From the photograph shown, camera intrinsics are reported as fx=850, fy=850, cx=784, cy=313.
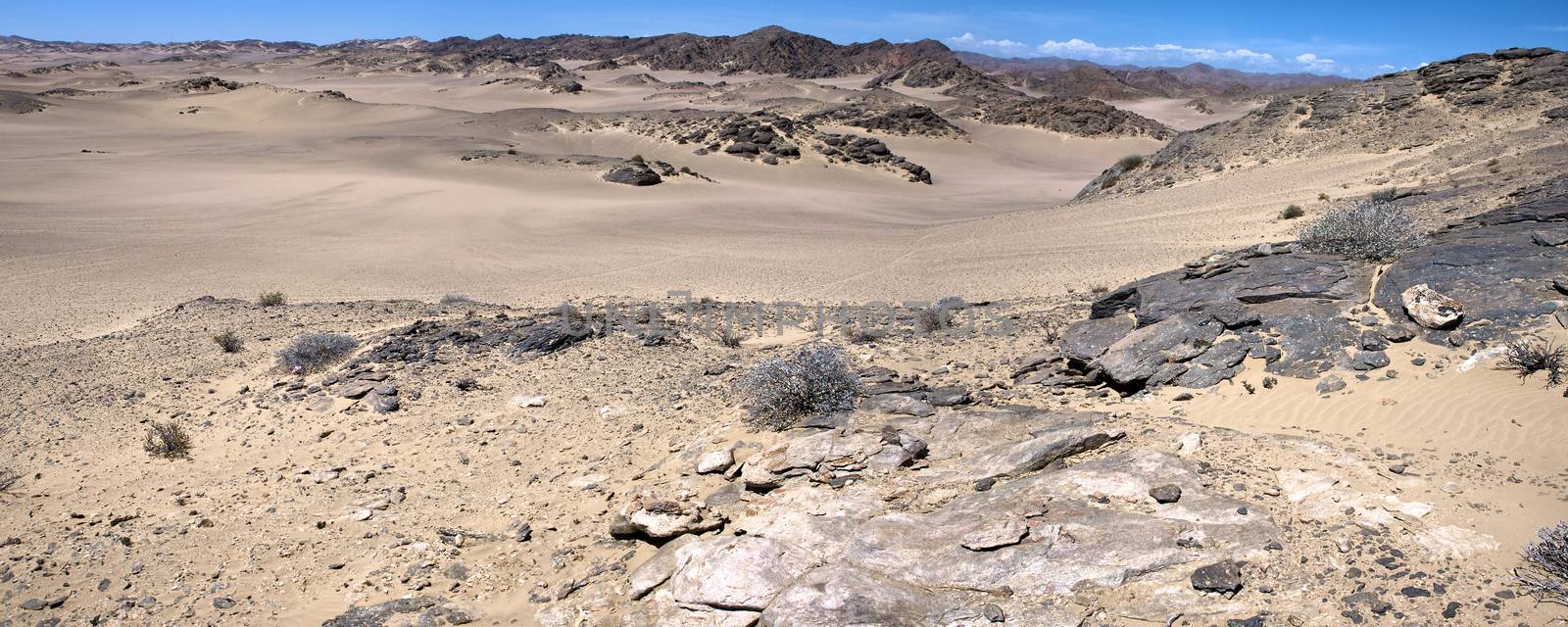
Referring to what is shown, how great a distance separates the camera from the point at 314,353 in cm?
960

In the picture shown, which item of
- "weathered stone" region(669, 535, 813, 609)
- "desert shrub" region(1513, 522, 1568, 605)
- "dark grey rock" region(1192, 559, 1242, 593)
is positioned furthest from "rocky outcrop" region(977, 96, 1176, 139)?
"weathered stone" region(669, 535, 813, 609)

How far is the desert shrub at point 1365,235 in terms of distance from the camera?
9055mm

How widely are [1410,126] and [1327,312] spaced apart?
19284 millimetres

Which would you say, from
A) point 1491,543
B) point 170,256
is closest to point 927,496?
point 1491,543

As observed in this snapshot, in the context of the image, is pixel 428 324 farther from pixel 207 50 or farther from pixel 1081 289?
pixel 207 50

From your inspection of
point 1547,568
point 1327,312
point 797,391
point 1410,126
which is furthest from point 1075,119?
point 1547,568

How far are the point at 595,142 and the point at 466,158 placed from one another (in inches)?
395

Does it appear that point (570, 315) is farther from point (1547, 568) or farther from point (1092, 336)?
point (1547, 568)

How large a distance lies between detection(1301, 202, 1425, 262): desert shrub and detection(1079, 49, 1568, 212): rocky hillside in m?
9.07

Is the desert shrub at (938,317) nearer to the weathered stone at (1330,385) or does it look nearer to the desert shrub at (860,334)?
the desert shrub at (860,334)

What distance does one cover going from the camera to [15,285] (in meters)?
15.3

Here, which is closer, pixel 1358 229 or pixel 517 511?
pixel 517 511

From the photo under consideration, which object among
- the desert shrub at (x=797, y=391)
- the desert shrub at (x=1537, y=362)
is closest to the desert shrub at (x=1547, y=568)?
the desert shrub at (x=1537, y=362)

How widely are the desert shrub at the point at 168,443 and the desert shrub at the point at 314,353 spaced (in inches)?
73.2
